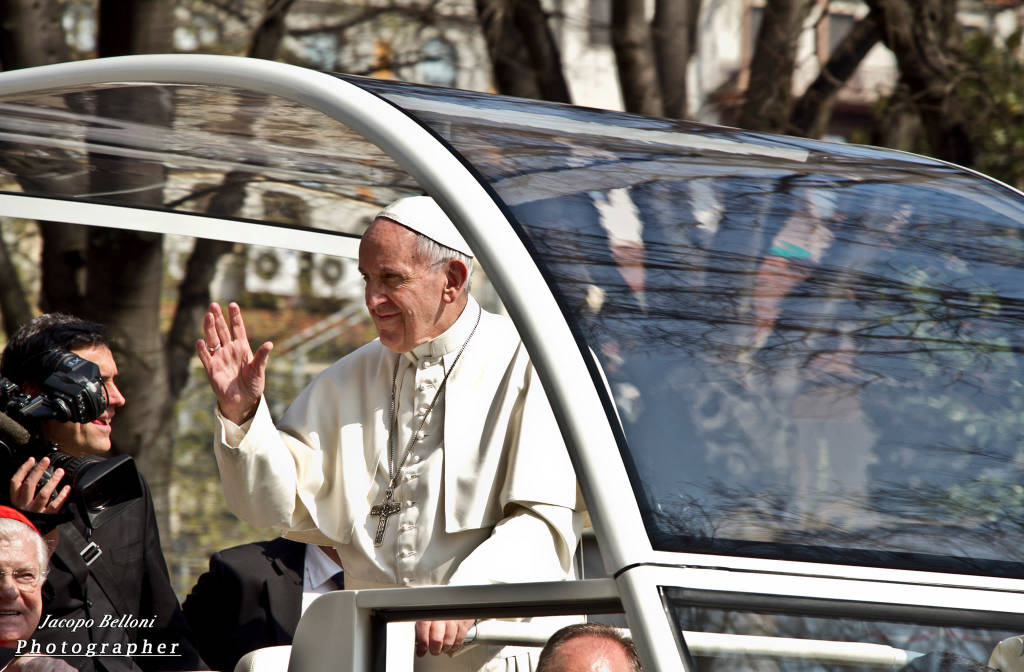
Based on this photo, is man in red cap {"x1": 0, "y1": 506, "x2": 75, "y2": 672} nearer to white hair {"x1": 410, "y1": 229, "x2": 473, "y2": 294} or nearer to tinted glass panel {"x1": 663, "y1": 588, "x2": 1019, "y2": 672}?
white hair {"x1": 410, "y1": 229, "x2": 473, "y2": 294}

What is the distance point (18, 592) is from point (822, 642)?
1925mm

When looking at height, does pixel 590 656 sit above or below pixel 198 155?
below

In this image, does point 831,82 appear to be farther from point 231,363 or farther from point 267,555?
point 231,363

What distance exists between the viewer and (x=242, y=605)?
450cm

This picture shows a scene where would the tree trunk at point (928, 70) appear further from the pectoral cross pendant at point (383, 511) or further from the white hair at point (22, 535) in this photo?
the white hair at point (22, 535)

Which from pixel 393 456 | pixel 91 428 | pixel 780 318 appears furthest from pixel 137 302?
pixel 780 318

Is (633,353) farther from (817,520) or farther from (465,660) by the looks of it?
(465,660)

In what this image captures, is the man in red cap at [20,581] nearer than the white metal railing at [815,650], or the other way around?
the white metal railing at [815,650]

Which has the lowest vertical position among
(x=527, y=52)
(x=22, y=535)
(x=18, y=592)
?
(x=18, y=592)

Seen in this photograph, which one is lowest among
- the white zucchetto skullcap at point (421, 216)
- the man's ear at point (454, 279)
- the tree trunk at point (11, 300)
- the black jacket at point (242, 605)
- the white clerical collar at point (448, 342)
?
the tree trunk at point (11, 300)

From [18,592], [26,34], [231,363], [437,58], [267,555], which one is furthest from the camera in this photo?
[437,58]

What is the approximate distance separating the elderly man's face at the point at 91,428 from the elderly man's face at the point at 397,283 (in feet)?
2.70

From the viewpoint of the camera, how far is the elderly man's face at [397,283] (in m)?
3.39

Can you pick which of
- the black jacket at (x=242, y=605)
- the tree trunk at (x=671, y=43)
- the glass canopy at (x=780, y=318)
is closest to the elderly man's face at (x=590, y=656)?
the glass canopy at (x=780, y=318)
